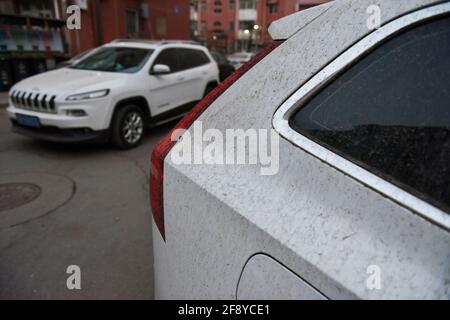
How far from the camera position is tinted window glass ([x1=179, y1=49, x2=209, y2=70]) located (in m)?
6.13

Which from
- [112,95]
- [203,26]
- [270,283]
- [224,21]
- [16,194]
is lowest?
[16,194]

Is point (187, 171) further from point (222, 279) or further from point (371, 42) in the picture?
point (371, 42)

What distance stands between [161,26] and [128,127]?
1301 cm

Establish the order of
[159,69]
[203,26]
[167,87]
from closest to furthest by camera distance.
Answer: [159,69]
[167,87]
[203,26]

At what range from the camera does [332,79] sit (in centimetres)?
94

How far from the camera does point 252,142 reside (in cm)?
105

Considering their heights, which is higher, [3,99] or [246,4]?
[246,4]

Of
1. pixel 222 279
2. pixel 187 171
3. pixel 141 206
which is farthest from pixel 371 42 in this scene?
pixel 141 206
